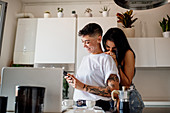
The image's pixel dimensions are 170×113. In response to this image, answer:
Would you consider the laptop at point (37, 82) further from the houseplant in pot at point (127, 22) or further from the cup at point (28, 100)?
the houseplant in pot at point (127, 22)

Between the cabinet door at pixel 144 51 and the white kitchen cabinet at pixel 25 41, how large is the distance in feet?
5.36

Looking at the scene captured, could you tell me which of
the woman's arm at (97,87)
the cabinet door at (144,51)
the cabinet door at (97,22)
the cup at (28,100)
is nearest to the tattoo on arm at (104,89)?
the woman's arm at (97,87)

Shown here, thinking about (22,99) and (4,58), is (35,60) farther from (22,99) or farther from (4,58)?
(22,99)

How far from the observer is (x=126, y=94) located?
33.1 inches

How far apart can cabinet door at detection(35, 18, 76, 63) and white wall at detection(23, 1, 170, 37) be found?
0.54 metres

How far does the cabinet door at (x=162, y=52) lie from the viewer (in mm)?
2519

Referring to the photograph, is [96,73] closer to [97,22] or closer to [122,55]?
[122,55]

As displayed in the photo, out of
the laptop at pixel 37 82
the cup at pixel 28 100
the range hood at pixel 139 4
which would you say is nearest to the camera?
the cup at pixel 28 100

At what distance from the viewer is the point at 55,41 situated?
8.65 ft

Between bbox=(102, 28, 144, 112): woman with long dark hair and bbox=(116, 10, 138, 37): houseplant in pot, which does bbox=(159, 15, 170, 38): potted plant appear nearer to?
bbox=(116, 10, 138, 37): houseplant in pot

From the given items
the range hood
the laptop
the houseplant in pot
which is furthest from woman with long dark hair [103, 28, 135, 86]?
the houseplant in pot

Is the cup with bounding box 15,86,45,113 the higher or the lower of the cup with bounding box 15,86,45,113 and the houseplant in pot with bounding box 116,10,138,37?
the lower

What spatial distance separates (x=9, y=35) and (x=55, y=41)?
2.78 feet

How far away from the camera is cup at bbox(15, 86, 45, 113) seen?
60 centimetres
